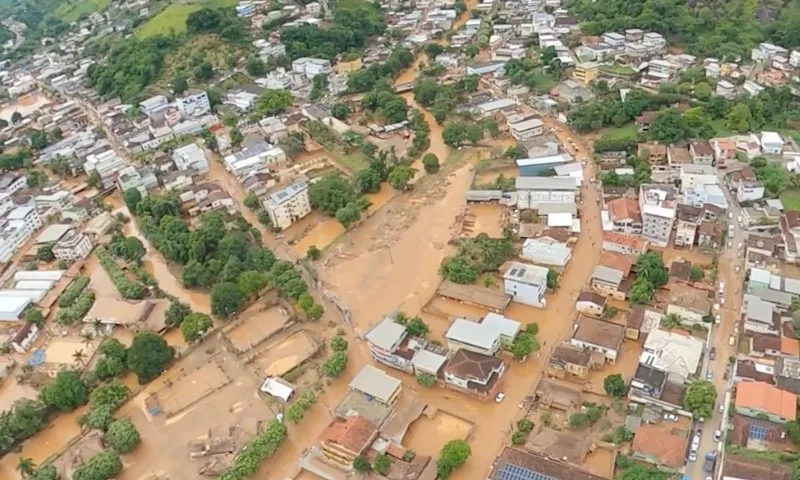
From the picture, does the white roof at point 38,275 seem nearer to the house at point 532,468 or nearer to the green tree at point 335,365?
the green tree at point 335,365

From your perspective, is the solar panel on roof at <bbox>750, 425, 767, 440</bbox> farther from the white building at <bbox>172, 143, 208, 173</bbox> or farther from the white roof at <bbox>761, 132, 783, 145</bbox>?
the white building at <bbox>172, 143, 208, 173</bbox>

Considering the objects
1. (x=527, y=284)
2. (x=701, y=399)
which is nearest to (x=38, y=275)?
(x=527, y=284)

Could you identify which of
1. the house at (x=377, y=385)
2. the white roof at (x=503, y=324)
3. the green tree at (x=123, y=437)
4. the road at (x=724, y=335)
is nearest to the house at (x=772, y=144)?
→ the road at (x=724, y=335)

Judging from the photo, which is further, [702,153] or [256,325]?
[702,153]

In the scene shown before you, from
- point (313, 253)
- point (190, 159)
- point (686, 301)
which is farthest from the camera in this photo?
point (190, 159)

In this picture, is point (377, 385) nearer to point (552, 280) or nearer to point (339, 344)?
point (339, 344)

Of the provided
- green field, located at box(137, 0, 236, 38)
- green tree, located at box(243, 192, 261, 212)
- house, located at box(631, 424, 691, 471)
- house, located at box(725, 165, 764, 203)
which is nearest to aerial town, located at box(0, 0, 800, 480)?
house, located at box(631, 424, 691, 471)

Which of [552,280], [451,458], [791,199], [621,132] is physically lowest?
[791,199]
